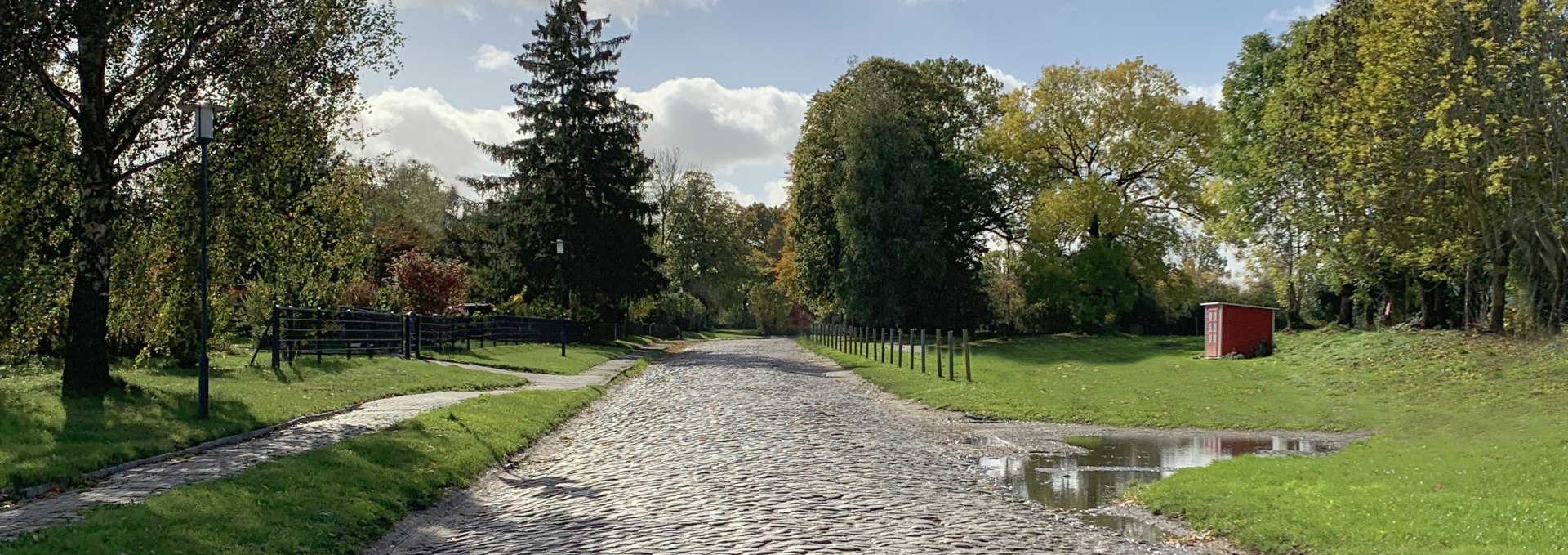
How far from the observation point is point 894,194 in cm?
5325

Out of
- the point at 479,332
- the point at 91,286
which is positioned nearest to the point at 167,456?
the point at 91,286

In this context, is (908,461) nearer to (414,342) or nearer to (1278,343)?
(414,342)

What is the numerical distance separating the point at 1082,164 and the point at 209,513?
53.4 m

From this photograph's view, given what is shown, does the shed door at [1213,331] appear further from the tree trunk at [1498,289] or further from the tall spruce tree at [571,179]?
the tall spruce tree at [571,179]

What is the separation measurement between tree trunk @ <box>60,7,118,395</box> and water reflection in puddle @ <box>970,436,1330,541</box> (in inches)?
495

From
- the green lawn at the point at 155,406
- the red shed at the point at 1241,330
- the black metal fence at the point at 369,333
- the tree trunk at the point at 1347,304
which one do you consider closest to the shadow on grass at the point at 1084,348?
the red shed at the point at 1241,330

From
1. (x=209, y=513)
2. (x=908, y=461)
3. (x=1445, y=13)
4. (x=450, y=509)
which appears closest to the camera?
(x=209, y=513)

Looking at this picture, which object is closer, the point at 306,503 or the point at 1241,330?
the point at 306,503

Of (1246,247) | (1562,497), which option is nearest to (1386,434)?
(1562,497)

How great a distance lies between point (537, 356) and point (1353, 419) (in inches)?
1023

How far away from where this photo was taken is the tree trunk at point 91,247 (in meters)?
16.7

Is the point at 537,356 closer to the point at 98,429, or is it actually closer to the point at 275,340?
the point at 275,340

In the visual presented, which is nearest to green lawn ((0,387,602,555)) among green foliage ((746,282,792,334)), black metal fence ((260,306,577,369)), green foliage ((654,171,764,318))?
black metal fence ((260,306,577,369))

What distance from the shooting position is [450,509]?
11.3 m
